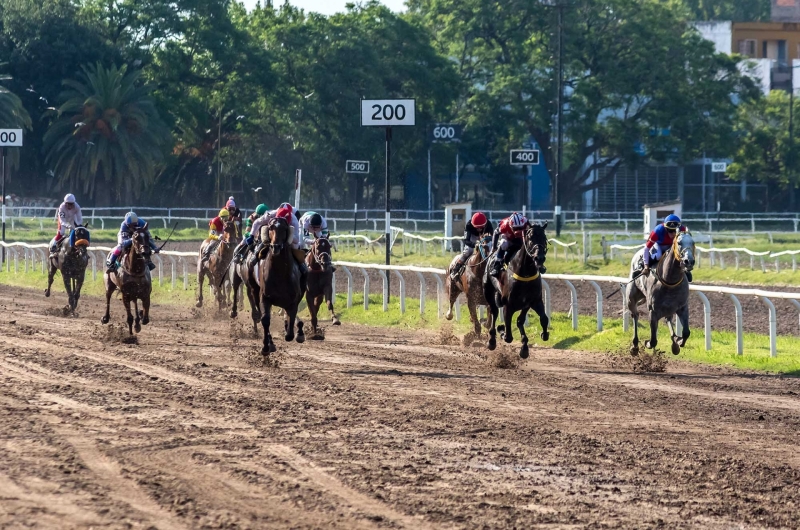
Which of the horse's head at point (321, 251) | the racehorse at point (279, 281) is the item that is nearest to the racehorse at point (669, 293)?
the racehorse at point (279, 281)

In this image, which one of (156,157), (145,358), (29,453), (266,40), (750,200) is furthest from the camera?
(750,200)

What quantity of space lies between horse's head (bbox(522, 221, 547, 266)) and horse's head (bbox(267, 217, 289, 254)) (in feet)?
8.55

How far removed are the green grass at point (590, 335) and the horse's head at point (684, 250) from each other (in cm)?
136

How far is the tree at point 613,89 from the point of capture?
5606cm

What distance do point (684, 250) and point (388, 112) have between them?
7.26 m

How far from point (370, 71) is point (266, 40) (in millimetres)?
6747

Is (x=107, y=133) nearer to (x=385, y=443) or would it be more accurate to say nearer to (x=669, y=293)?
(x=669, y=293)

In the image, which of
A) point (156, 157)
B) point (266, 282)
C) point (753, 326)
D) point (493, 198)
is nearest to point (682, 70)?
point (493, 198)

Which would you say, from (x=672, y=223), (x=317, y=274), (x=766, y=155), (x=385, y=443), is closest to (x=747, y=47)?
(x=766, y=155)

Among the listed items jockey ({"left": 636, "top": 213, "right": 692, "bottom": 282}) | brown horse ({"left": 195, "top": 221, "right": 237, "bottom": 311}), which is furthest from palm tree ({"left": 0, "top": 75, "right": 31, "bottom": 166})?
jockey ({"left": 636, "top": 213, "right": 692, "bottom": 282})

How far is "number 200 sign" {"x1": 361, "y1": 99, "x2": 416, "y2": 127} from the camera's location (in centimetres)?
1917

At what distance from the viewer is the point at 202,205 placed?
2436 inches

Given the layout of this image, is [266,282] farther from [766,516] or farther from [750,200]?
[750,200]

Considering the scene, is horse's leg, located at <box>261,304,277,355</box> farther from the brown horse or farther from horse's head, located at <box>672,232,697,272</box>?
the brown horse
